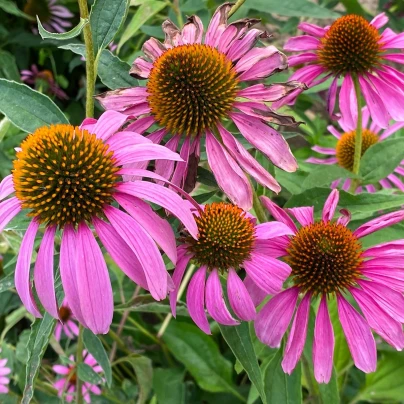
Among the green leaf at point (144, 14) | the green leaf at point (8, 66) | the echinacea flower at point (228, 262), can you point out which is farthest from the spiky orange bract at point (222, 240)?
the green leaf at point (8, 66)

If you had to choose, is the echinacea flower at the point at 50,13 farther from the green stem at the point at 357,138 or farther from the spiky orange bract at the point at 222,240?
the spiky orange bract at the point at 222,240

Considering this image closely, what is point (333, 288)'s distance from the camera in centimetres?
77

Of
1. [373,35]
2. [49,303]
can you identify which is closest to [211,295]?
[49,303]

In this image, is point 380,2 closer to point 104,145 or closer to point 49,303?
point 104,145

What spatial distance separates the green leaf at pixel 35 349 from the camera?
64cm

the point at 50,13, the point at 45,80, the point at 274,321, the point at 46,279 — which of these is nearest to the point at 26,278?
the point at 46,279

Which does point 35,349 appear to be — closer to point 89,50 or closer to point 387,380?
point 89,50

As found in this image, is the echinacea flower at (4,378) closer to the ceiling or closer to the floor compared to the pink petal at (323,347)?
closer to the floor

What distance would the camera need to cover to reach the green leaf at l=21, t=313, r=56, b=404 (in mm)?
638

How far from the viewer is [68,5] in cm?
199

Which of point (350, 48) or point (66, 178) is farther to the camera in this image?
point (350, 48)

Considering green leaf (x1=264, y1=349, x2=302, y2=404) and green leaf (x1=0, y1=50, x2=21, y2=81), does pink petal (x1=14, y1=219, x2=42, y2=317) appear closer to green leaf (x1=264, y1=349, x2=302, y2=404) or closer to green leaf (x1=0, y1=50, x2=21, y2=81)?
green leaf (x1=264, y1=349, x2=302, y2=404)

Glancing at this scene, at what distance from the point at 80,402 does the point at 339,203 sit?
606 millimetres

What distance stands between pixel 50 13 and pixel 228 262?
159 cm
